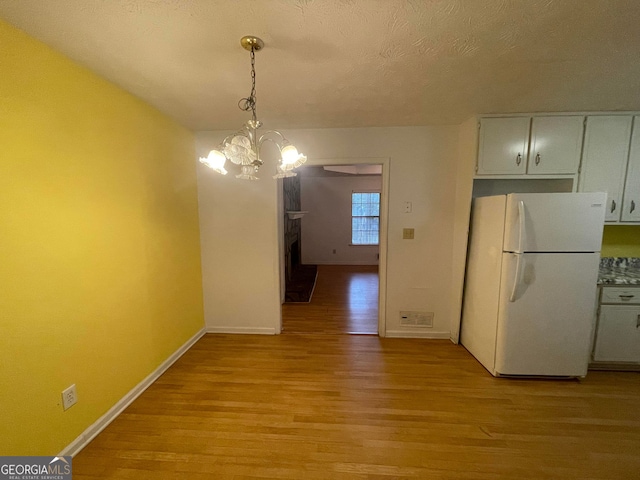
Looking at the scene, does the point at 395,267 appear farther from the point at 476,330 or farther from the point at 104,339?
the point at 104,339

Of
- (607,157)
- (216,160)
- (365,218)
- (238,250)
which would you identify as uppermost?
(607,157)

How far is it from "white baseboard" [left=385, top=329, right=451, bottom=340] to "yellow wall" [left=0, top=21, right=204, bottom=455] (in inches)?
94.3

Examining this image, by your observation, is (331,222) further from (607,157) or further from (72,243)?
(72,243)

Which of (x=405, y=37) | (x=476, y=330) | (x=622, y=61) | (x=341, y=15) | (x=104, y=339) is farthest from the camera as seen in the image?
(x=476, y=330)

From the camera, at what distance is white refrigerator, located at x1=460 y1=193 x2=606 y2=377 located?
1.88 meters

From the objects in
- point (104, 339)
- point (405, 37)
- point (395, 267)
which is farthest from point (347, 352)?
point (405, 37)

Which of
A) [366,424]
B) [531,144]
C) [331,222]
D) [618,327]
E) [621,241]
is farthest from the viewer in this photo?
[331,222]

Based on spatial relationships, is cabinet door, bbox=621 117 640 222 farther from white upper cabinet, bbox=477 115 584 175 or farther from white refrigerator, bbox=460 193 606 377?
white refrigerator, bbox=460 193 606 377

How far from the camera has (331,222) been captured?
268 inches

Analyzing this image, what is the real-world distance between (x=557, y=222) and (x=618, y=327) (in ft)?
3.97

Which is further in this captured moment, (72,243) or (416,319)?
(416,319)

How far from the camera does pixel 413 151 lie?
2611 millimetres

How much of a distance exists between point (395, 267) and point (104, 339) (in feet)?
8.60

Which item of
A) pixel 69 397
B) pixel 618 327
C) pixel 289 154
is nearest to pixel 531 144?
pixel 618 327
